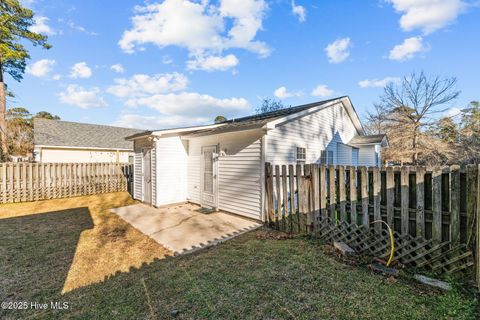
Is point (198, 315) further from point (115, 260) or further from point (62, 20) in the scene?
point (62, 20)

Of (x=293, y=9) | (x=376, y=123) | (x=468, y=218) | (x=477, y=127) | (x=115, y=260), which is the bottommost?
(x=115, y=260)

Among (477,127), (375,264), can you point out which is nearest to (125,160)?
(375,264)

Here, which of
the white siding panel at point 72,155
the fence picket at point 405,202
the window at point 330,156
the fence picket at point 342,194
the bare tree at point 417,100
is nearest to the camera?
the fence picket at point 405,202

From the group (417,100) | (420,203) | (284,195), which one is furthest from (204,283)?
(417,100)

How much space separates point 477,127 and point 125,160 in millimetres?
32960

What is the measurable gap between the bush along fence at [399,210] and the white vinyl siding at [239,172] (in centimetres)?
132

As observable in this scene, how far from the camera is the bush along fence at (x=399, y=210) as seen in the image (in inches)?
122

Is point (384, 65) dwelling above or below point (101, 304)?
above

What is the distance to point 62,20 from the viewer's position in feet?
30.5

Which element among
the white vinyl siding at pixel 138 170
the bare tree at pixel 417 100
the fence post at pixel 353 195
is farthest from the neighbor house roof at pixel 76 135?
the bare tree at pixel 417 100

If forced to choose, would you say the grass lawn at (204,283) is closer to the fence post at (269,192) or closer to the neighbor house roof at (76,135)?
the fence post at (269,192)

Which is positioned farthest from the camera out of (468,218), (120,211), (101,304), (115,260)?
(120,211)

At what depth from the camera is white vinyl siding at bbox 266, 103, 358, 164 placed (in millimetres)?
6703

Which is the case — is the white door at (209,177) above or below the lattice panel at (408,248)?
above
